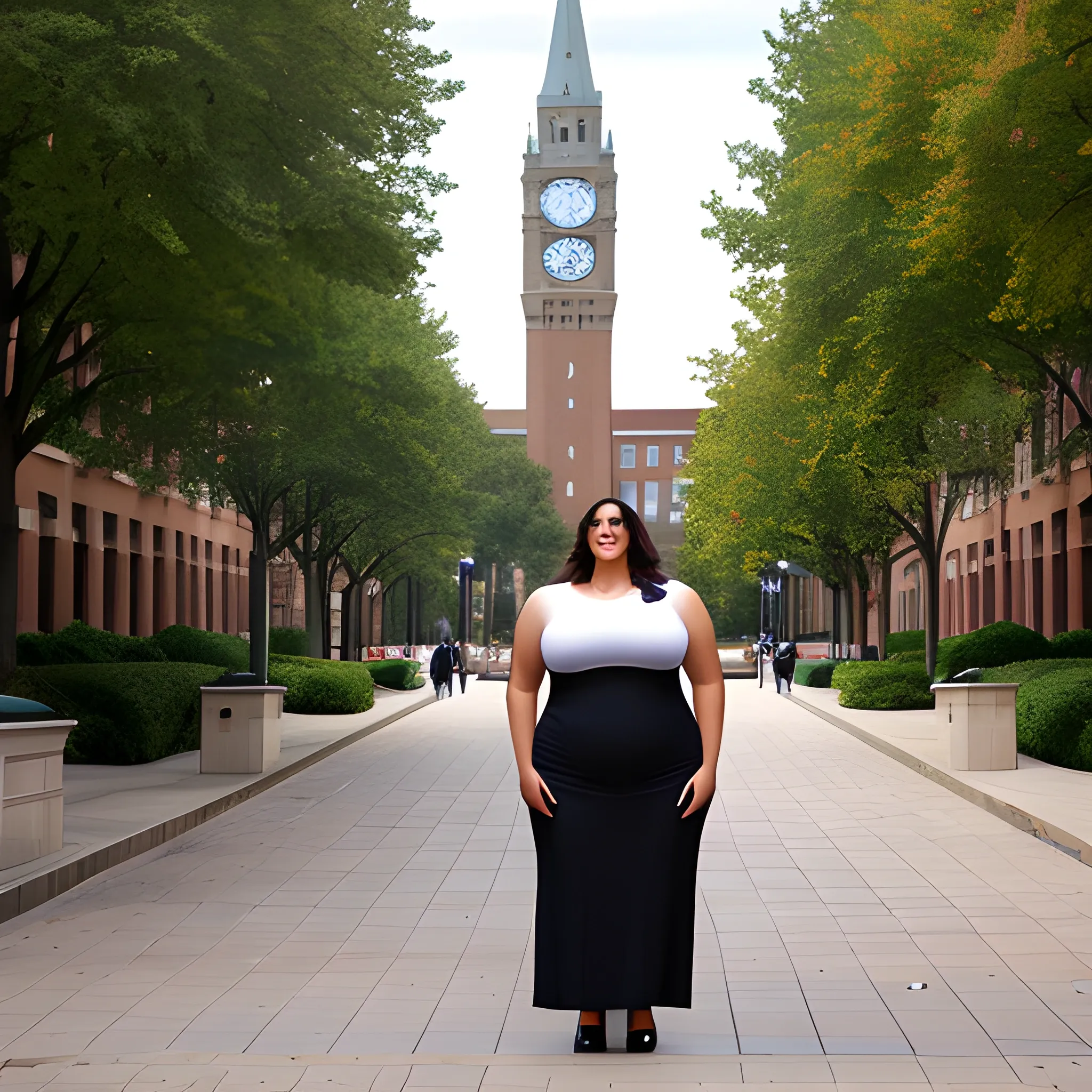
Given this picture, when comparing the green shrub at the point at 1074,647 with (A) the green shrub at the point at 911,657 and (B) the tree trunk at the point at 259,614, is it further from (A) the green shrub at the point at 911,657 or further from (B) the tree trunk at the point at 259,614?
(B) the tree trunk at the point at 259,614

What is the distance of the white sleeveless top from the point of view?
572 cm

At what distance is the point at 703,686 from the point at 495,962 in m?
2.91

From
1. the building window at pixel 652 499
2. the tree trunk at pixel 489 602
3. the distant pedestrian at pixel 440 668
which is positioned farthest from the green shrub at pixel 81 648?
the building window at pixel 652 499

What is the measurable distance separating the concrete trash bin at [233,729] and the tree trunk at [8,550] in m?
3.17

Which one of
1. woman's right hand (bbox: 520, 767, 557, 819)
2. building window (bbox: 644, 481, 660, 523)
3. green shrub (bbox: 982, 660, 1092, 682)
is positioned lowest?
green shrub (bbox: 982, 660, 1092, 682)

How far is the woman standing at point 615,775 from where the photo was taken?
5.75m

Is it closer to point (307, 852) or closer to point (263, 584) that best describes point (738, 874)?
point (307, 852)

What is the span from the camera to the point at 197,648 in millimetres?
32562

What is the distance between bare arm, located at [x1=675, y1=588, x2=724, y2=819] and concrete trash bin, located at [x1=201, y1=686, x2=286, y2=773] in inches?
486

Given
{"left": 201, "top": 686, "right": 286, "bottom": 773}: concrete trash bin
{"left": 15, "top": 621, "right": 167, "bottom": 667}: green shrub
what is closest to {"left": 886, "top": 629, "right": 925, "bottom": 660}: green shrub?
{"left": 15, "top": 621, "right": 167, "bottom": 667}: green shrub

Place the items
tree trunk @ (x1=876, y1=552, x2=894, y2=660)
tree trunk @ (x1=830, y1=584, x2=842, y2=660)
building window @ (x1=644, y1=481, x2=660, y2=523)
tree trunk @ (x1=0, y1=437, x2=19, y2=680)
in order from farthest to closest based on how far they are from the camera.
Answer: building window @ (x1=644, y1=481, x2=660, y2=523) < tree trunk @ (x1=830, y1=584, x2=842, y2=660) < tree trunk @ (x1=876, y1=552, x2=894, y2=660) < tree trunk @ (x1=0, y1=437, x2=19, y2=680)

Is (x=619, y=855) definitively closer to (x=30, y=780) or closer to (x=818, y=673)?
(x=30, y=780)

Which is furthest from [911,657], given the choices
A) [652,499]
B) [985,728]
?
[652,499]

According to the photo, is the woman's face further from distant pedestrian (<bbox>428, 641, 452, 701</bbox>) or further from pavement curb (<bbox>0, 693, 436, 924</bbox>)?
distant pedestrian (<bbox>428, 641, 452, 701</bbox>)
